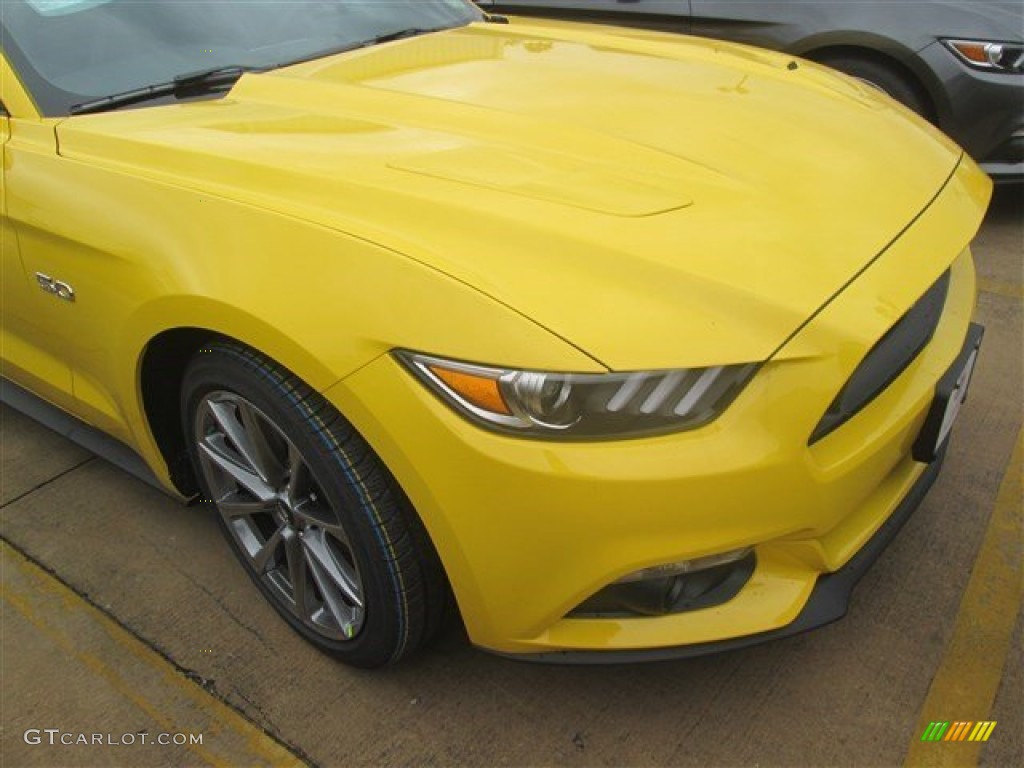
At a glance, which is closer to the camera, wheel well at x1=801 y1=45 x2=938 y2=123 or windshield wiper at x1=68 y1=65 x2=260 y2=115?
windshield wiper at x1=68 y1=65 x2=260 y2=115

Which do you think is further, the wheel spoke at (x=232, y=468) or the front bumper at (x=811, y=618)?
the wheel spoke at (x=232, y=468)

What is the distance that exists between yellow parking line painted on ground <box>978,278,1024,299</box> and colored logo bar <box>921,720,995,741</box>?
2403mm

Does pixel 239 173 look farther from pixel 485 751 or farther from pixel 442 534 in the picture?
pixel 485 751

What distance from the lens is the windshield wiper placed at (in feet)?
7.23

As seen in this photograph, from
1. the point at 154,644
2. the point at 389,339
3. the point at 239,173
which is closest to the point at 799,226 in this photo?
the point at 389,339

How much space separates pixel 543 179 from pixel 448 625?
1.11 m

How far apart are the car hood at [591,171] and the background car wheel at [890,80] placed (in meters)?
2.00

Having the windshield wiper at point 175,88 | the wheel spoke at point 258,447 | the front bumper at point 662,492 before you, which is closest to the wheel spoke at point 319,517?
the wheel spoke at point 258,447

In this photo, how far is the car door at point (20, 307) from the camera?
2182mm

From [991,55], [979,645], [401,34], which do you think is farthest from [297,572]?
[991,55]

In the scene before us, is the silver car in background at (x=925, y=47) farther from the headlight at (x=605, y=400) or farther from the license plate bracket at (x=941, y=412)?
the headlight at (x=605, y=400)

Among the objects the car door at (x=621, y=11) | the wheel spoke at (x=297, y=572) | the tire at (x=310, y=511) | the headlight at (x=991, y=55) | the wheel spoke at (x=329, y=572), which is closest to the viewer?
the tire at (x=310, y=511)

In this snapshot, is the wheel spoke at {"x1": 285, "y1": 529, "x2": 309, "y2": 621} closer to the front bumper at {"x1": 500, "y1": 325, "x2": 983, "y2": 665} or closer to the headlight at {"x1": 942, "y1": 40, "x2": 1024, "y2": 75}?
the front bumper at {"x1": 500, "y1": 325, "x2": 983, "y2": 665}

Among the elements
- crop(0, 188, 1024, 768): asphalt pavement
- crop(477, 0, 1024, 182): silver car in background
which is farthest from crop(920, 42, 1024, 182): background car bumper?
crop(0, 188, 1024, 768): asphalt pavement
